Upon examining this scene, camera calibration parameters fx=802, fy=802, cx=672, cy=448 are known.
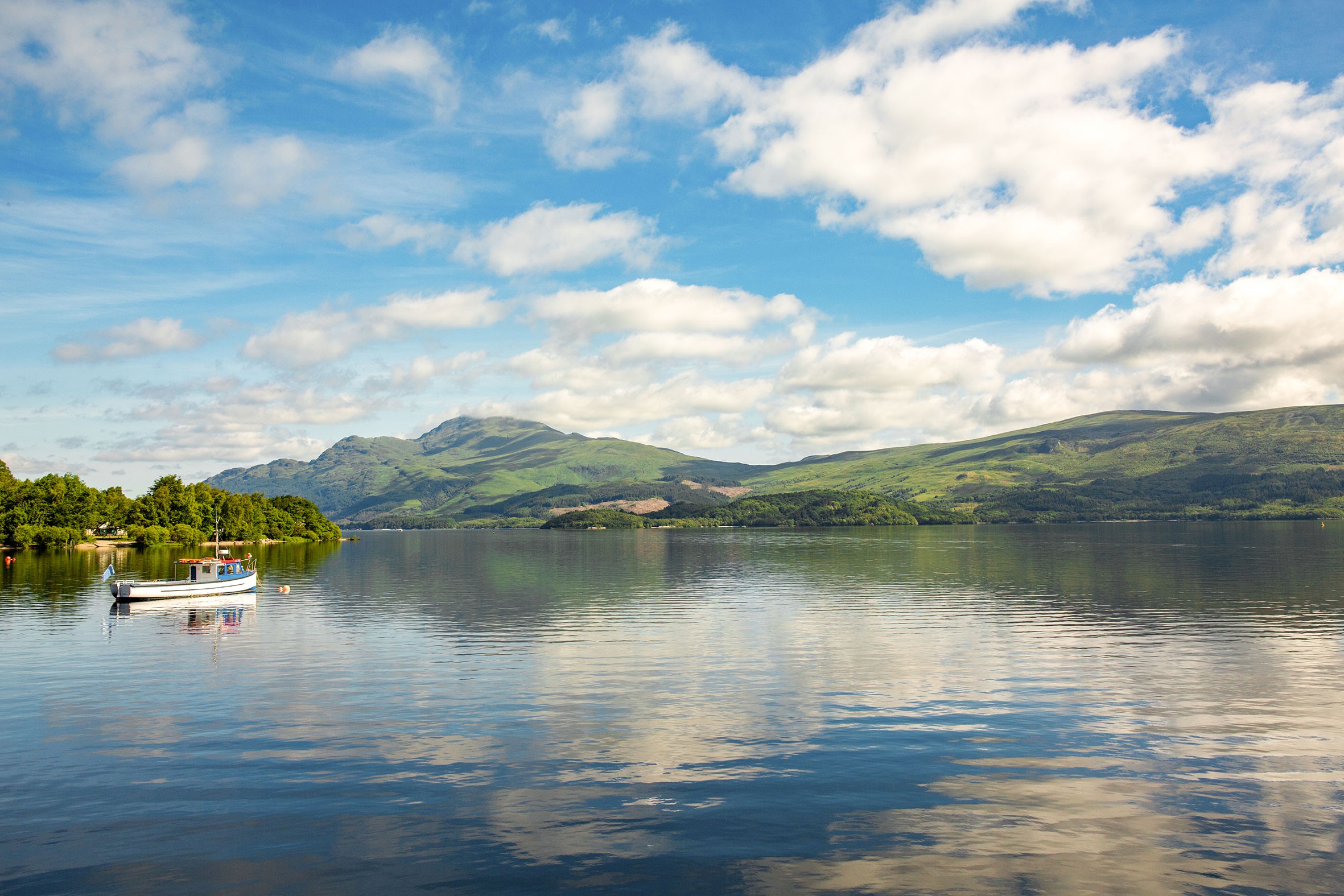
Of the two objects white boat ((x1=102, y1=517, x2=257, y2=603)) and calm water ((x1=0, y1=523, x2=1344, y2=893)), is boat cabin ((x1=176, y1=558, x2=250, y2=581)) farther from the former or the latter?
calm water ((x1=0, y1=523, x2=1344, y2=893))

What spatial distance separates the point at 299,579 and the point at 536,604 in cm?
6341

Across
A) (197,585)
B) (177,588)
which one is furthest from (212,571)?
(177,588)

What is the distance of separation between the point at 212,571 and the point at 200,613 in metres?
16.7

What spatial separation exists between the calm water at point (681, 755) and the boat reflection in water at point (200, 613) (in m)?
1.96

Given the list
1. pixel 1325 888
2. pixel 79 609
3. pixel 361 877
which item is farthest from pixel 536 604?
pixel 1325 888

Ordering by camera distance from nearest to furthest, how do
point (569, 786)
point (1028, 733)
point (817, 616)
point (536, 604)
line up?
1. point (569, 786)
2. point (1028, 733)
3. point (817, 616)
4. point (536, 604)

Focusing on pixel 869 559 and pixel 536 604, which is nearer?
pixel 536 604

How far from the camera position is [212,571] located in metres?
107

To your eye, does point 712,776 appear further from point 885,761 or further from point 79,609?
point 79,609

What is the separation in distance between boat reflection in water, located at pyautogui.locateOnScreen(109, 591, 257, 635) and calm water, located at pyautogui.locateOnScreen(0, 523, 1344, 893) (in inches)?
77.2

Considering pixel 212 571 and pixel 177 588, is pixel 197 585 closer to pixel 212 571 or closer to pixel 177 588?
pixel 177 588

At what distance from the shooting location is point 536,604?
95.9m

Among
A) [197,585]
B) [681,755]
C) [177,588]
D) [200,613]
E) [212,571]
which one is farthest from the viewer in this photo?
[212,571]

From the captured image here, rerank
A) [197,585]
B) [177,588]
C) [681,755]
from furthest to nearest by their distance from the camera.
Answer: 1. [197,585]
2. [177,588]
3. [681,755]
